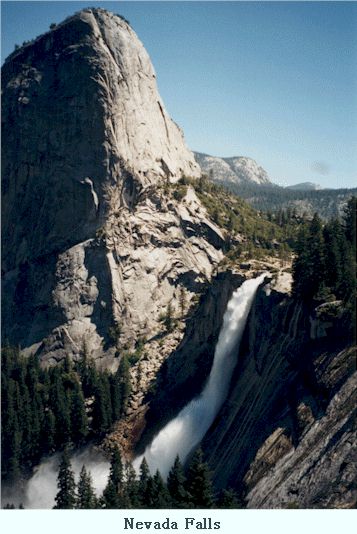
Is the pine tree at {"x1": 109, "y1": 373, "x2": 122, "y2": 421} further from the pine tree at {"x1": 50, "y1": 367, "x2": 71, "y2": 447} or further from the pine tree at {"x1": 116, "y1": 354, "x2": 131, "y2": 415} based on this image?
the pine tree at {"x1": 50, "y1": 367, "x2": 71, "y2": 447}

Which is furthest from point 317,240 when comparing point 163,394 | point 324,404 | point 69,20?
point 69,20

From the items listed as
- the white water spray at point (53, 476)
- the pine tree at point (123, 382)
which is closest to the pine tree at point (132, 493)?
the white water spray at point (53, 476)

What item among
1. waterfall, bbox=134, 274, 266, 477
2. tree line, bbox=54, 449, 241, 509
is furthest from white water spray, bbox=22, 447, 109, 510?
tree line, bbox=54, 449, 241, 509

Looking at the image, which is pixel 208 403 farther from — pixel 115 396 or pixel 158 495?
pixel 158 495

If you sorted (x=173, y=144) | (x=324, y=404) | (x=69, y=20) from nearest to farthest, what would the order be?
(x=324, y=404), (x=69, y=20), (x=173, y=144)

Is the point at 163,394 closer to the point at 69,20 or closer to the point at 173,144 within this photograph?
the point at 173,144
